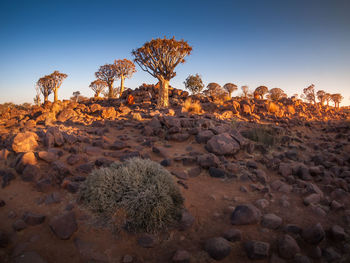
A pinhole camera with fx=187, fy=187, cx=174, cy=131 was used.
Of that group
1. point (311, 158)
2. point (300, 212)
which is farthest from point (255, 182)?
point (311, 158)

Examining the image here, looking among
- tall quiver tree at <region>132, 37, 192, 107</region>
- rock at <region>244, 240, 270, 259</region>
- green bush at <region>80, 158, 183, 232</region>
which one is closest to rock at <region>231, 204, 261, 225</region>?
rock at <region>244, 240, 270, 259</region>

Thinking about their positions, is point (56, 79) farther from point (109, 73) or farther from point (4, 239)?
point (4, 239)

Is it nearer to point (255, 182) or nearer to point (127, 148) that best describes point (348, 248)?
point (255, 182)

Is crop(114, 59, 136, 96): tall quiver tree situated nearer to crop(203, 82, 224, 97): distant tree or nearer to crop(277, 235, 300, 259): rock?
crop(203, 82, 224, 97): distant tree

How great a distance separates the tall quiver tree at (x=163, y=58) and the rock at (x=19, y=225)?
11.5m

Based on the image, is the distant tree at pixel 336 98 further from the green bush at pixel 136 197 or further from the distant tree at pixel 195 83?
the green bush at pixel 136 197

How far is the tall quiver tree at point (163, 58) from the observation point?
44.1 ft

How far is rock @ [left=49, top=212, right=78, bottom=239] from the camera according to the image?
259cm

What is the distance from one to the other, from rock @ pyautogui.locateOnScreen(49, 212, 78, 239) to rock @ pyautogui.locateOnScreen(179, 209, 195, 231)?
5.09ft

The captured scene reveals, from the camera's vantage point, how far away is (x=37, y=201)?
326 cm

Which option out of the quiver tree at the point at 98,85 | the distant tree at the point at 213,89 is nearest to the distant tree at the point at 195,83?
the distant tree at the point at 213,89

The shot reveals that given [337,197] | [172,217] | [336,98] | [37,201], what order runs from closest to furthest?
[172,217]
[37,201]
[337,197]
[336,98]

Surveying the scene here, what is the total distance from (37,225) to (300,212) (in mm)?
4265

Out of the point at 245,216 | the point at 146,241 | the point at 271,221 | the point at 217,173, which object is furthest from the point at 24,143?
the point at 271,221
